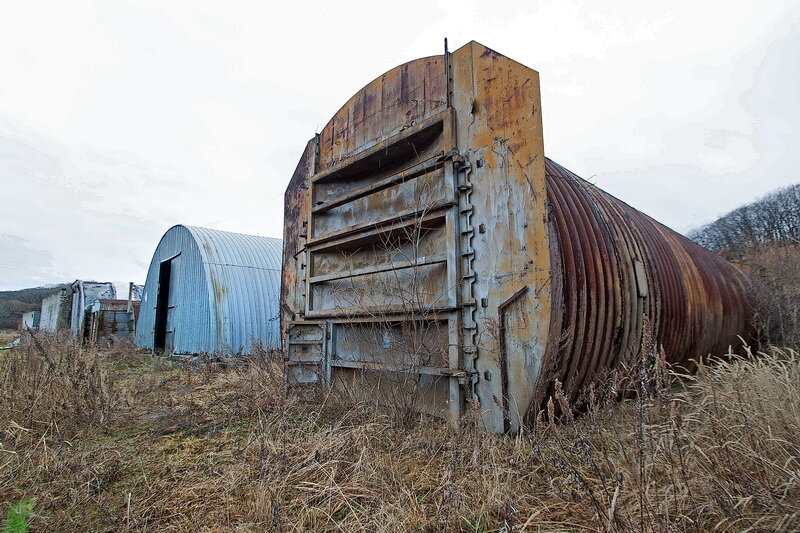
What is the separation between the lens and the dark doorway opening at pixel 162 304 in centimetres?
1441

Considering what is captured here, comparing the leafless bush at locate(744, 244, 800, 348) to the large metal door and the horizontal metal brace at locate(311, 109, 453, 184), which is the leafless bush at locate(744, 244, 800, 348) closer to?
the large metal door

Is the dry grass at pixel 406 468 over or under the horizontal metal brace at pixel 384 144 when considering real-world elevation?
Result: under

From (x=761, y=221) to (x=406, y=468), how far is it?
32.7 meters

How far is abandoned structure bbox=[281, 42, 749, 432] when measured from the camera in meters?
3.49

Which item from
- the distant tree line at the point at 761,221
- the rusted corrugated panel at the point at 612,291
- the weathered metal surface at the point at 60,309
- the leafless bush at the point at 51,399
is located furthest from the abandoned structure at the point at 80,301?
the distant tree line at the point at 761,221

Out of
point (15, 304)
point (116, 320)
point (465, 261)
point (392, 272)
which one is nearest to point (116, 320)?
point (116, 320)

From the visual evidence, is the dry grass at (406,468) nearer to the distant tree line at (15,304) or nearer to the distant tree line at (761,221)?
the distant tree line at (761,221)

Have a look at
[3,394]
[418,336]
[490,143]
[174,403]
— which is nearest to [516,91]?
[490,143]

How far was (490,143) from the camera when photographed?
393 centimetres

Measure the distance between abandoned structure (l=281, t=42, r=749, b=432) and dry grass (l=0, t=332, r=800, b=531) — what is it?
52 centimetres

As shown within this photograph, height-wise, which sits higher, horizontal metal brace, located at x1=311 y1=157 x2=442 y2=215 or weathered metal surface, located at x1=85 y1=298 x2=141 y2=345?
horizontal metal brace, located at x1=311 y1=157 x2=442 y2=215

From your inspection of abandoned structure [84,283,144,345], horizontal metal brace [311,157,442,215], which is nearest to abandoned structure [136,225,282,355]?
abandoned structure [84,283,144,345]

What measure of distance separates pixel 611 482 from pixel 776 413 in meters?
1.25

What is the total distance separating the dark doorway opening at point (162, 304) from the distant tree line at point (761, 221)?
92.0 feet
